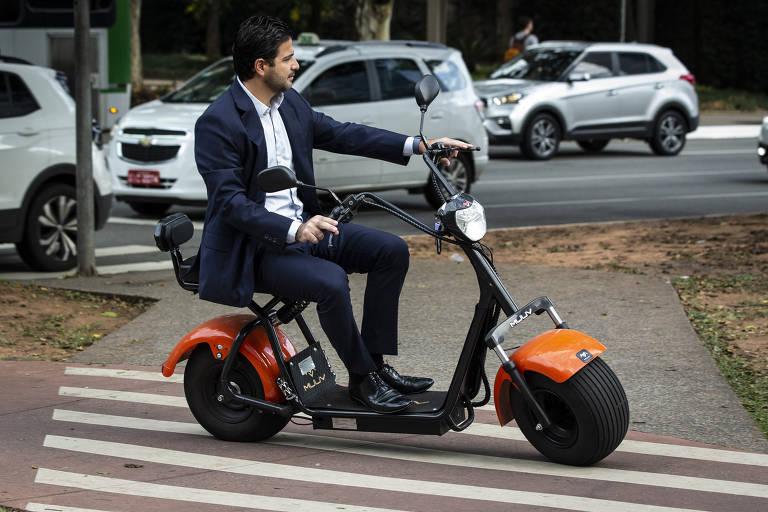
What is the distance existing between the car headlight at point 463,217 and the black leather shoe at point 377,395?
731 mm

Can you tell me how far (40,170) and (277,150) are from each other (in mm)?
6125

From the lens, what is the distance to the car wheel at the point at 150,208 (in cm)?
1577

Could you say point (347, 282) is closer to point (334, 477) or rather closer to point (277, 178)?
point (277, 178)

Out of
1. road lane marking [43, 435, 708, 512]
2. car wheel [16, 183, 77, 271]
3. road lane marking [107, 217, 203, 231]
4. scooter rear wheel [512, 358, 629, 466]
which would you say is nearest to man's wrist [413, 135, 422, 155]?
scooter rear wheel [512, 358, 629, 466]

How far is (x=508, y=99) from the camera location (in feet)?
74.9

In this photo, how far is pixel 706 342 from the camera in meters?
8.74

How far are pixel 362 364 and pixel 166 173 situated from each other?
30.4 feet

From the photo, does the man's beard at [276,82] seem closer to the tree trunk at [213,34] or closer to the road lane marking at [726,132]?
the road lane marking at [726,132]

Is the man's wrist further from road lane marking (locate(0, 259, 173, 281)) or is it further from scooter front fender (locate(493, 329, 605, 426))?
road lane marking (locate(0, 259, 173, 281))

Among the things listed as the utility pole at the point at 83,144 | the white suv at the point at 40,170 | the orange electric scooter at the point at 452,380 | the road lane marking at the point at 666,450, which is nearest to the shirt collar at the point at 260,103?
the orange electric scooter at the point at 452,380

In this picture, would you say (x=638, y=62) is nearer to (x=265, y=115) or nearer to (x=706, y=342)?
(x=706, y=342)

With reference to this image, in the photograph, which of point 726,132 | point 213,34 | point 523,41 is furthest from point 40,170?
point 213,34

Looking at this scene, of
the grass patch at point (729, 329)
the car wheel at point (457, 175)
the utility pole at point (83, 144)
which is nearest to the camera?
the grass patch at point (729, 329)

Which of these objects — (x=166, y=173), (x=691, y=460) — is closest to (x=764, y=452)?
(x=691, y=460)
